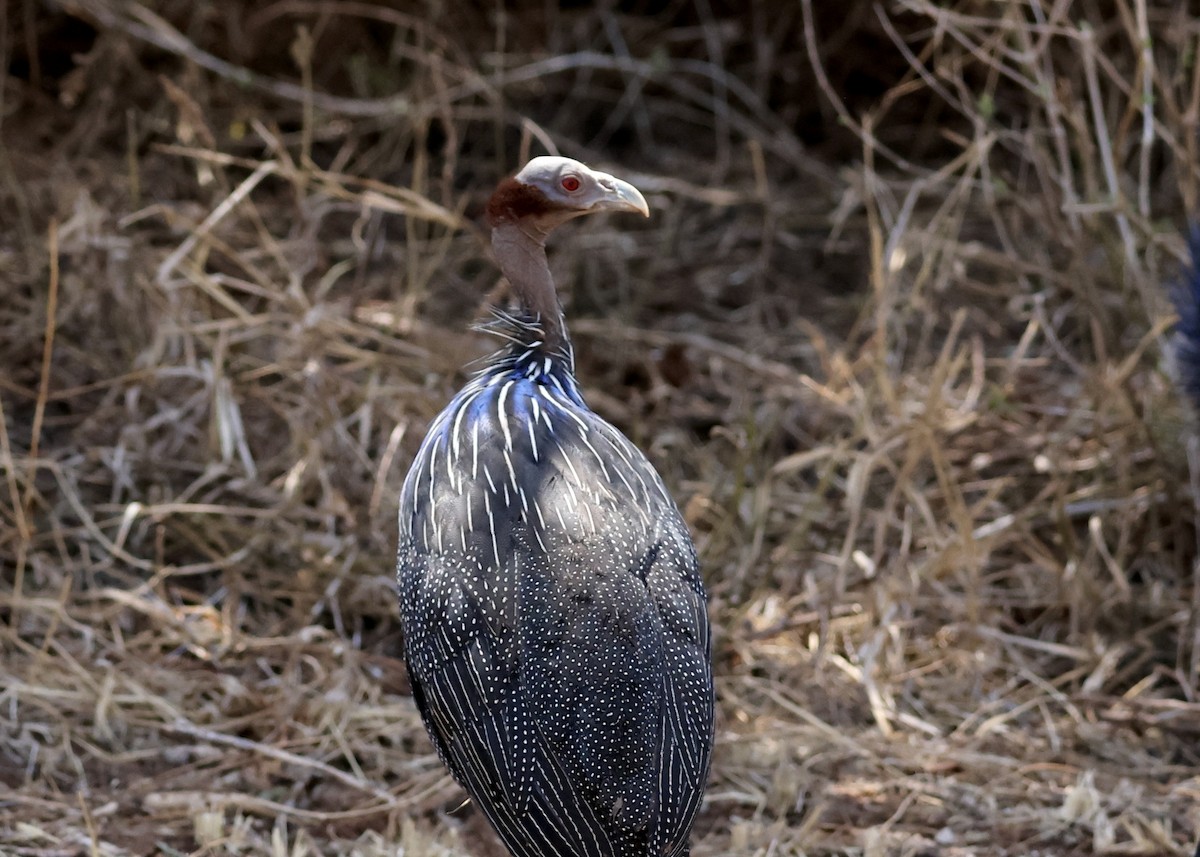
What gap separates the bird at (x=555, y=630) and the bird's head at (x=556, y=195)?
1.27ft

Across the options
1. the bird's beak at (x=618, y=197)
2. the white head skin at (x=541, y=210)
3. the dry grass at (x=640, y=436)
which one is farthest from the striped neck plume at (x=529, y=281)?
the dry grass at (x=640, y=436)

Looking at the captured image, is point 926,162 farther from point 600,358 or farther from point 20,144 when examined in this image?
point 20,144

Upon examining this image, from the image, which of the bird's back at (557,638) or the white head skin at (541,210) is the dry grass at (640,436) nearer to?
the bird's back at (557,638)

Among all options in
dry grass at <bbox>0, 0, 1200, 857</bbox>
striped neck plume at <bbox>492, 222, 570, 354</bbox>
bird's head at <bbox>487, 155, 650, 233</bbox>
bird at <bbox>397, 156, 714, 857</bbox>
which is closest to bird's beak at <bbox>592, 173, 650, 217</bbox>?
bird's head at <bbox>487, 155, 650, 233</bbox>

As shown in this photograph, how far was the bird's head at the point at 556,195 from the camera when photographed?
3.09m

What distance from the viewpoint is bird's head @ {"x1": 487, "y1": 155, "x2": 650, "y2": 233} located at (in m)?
3.09

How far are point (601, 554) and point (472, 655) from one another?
28 centimetres

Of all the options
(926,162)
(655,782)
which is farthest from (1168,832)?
(926,162)

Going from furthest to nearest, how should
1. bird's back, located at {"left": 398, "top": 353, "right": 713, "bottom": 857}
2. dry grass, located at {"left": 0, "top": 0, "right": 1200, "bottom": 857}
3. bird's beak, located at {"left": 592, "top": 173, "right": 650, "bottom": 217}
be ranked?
1. dry grass, located at {"left": 0, "top": 0, "right": 1200, "bottom": 857}
2. bird's beak, located at {"left": 592, "top": 173, "right": 650, "bottom": 217}
3. bird's back, located at {"left": 398, "top": 353, "right": 713, "bottom": 857}

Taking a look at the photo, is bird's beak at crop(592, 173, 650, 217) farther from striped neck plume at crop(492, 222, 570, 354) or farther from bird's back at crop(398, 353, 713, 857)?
bird's back at crop(398, 353, 713, 857)

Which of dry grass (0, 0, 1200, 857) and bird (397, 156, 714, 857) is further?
dry grass (0, 0, 1200, 857)

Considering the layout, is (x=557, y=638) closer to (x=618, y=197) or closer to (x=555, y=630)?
(x=555, y=630)

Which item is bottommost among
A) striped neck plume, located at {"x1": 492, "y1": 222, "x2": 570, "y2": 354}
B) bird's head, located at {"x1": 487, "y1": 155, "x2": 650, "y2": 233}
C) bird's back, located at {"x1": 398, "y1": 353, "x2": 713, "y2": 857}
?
bird's back, located at {"x1": 398, "y1": 353, "x2": 713, "y2": 857}

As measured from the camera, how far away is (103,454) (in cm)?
453
